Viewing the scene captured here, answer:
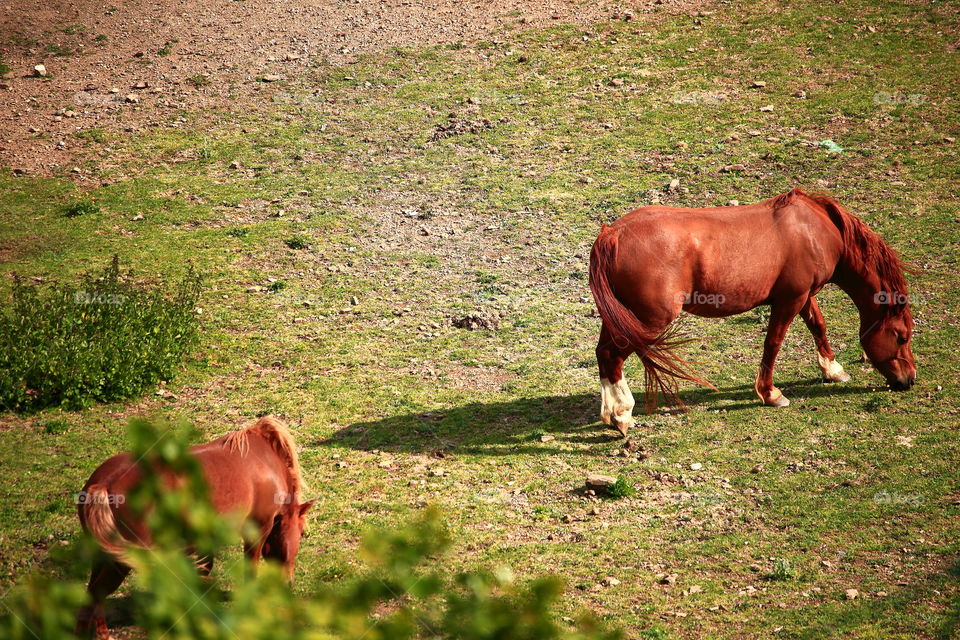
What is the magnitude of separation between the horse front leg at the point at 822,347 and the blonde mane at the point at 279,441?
221 inches

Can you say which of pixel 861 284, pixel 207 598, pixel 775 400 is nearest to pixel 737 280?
pixel 775 400

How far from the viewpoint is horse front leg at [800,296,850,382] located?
343 inches

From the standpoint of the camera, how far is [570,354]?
955 centimetres

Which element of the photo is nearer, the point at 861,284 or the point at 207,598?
the point at 207,598

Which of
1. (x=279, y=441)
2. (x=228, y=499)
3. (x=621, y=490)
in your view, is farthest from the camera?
(x=621, y=490)

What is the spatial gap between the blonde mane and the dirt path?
1094 cm

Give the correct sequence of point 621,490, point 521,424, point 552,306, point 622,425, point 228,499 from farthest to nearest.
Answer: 1. point 552,306
2. point 521,424
3. point 622,425
4. point 621,490
5. point 228,499

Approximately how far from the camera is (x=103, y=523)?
15.2 ft

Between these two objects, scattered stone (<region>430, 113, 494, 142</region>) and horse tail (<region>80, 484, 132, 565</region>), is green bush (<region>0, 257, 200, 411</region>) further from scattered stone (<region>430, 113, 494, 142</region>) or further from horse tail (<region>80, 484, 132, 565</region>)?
scattered stone (<region>430, 113, 494, 142</region>)

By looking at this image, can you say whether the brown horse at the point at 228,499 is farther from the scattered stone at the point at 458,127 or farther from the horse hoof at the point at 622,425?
the scattered stone at the point at 458,127

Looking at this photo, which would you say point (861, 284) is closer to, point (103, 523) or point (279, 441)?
point (279, 441)

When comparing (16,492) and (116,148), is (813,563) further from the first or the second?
(116,148)

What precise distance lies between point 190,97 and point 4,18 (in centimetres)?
534

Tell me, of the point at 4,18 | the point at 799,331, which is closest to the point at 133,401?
the point at 799,331
